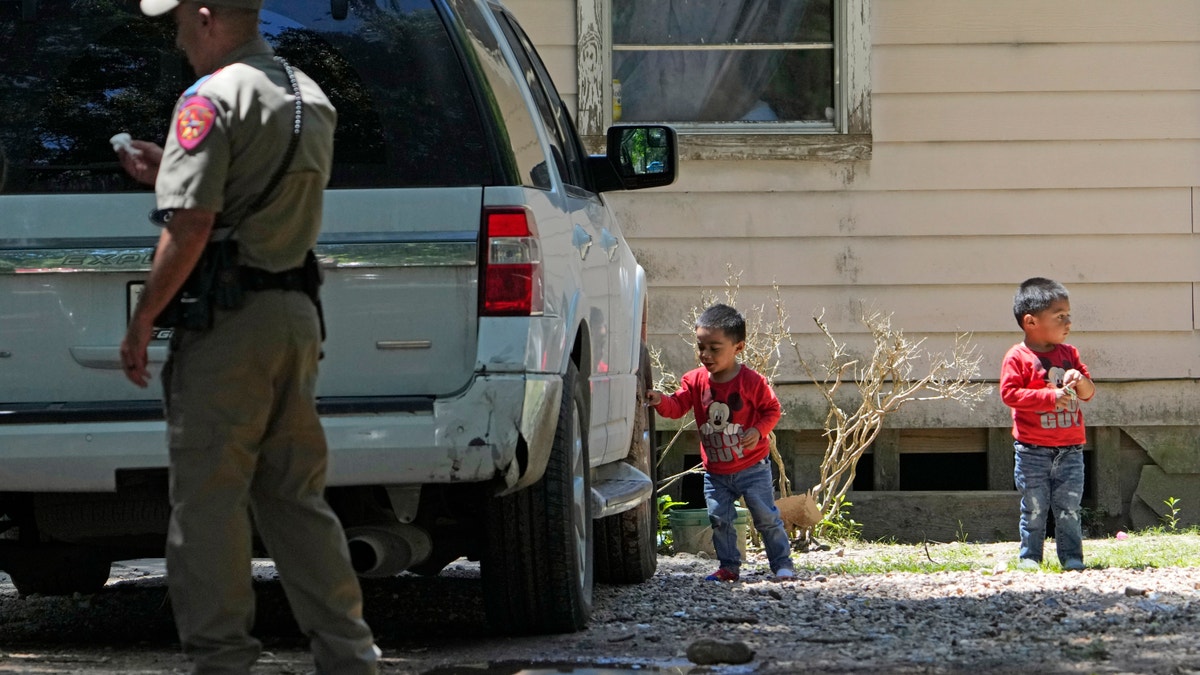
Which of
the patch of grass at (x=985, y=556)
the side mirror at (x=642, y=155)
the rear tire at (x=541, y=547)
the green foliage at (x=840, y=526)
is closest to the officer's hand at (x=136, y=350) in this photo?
the rear tire at (x=541, y=547)

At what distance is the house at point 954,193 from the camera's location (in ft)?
29.9

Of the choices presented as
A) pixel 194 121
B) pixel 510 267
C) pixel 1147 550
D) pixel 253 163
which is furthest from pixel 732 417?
pixel 194 121

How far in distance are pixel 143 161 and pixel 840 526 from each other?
235 inches

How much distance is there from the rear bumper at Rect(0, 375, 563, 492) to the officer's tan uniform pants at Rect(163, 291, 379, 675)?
55cm

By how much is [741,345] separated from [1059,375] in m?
1.30

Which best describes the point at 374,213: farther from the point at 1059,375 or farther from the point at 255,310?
the point at 1059,375

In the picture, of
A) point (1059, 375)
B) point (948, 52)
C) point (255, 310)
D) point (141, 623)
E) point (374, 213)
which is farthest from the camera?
point (948, 52)

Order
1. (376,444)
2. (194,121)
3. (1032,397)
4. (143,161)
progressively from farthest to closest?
(1032,397), (376,444), (143,161), (194,121)

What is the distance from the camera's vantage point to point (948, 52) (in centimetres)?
911

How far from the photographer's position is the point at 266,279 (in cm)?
352

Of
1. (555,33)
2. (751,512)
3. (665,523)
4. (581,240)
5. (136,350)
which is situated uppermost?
(555,33)

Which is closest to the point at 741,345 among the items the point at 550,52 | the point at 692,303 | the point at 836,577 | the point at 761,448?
the point at 761,448

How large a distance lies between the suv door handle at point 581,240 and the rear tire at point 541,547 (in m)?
0.44

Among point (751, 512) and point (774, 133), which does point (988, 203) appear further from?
point (751, 512)
